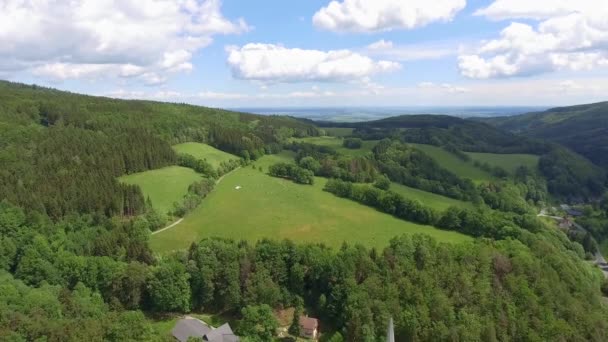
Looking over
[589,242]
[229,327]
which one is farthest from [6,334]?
[589,242]

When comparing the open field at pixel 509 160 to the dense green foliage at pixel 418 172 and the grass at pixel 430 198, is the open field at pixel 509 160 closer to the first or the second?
the dense green foliage at pixel 418 172

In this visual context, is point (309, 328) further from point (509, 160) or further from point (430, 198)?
point (509, 160)

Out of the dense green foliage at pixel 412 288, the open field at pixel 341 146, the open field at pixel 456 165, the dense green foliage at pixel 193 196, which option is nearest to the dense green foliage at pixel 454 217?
the dense green foliage at pixel 412 288

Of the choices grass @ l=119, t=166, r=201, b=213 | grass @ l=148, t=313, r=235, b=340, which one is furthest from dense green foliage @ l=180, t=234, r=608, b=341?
grass @ l=119, t=166, r=201, b=213

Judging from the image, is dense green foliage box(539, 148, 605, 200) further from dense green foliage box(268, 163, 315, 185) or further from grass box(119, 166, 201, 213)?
grass box(119, 166, 201, 213)

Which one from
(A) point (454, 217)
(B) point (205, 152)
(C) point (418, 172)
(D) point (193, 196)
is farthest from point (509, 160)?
(D) point (193, 196)

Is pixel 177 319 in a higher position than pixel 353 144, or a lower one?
lower

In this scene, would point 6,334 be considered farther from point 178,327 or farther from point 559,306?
point 559,306
